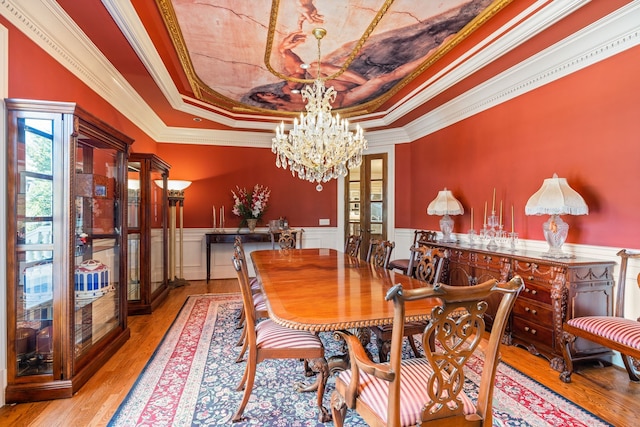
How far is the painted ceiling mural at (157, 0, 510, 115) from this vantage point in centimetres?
263

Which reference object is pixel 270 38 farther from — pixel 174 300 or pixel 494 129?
pixel 174 300

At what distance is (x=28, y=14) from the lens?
217 cm

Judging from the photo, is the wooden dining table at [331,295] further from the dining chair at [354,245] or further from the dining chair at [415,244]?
the dining chair at [415,244]

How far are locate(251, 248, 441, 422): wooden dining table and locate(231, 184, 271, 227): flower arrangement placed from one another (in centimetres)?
283

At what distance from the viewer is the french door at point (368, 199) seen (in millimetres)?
6223

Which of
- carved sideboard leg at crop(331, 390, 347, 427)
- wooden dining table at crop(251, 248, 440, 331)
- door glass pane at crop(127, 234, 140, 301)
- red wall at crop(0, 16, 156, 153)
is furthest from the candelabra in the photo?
red wall at crop(0, 16, 156, 153)

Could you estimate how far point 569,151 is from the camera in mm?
3018

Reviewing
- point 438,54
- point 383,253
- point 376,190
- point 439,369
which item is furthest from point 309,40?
point 376,190

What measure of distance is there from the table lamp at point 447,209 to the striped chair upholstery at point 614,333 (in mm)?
1912

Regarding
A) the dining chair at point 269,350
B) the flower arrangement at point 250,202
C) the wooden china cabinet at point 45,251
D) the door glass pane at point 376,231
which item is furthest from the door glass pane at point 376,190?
the wooden china cabinet at point 45,251

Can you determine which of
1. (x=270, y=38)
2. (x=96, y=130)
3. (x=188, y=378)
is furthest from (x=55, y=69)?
(x=188, y=378)

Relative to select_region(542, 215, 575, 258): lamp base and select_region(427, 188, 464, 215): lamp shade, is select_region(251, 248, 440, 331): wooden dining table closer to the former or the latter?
select_region(542, 215, 575, 258): lamp base

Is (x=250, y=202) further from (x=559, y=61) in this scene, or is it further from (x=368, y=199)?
(x=559, y=61)

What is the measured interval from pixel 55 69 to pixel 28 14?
1.49 ft
